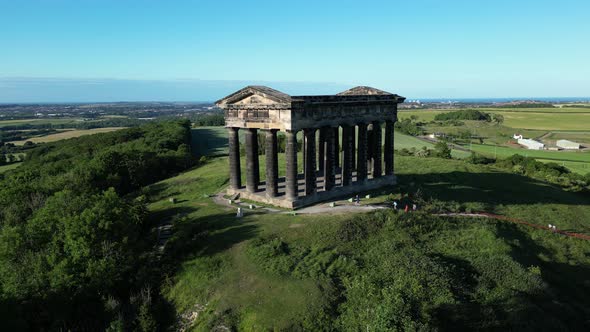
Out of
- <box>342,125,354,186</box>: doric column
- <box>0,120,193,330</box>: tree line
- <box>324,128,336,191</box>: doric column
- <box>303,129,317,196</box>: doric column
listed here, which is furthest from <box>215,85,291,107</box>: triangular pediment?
<box>0,120,193,330</box>: tree line

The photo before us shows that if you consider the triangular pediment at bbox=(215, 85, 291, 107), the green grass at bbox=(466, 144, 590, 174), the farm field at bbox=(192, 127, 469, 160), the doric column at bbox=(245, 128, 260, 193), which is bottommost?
the green grass at bbox=(466, 144, 590, 174)

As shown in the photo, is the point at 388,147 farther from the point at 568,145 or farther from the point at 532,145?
the point at 568,145

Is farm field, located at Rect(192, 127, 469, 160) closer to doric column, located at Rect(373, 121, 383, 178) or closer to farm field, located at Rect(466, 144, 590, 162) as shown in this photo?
farm field, located at Rect(466, 144, 590, 162)

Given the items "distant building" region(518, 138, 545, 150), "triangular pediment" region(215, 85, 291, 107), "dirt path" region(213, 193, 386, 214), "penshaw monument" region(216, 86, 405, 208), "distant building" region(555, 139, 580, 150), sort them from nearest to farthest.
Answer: "triangular pediment" region(215, 85, 291, 107), "penshaw monument" region(216, 86, 405, 208), "dirt path" region(213, 193, 386, 214), "distant building" region(555, 139, 580, 150), "distant building" region(518, 138, 545, 150)

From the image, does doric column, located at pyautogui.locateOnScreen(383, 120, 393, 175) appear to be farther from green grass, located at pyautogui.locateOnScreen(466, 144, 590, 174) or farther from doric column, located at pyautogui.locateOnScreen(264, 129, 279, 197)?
green grass, located at pyautogui.locateOnScreen(466, 144, 590, 174)

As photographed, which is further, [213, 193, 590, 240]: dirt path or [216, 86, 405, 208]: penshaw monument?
[213, 193, 590, 240]: dirt path

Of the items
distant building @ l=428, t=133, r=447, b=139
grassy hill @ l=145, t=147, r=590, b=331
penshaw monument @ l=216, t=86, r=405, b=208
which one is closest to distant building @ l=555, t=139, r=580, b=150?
distant building @ l=428, t=133, r=447, b=139

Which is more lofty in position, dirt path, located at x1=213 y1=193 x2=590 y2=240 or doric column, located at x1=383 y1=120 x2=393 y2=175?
doric column, located at x1=383 y1=120 x2=393 y2=175

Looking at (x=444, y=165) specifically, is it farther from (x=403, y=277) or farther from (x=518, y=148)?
(x=518, y=148)

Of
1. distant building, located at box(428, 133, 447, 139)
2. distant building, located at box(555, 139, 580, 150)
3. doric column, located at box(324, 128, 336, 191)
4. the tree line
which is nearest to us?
the tree line
